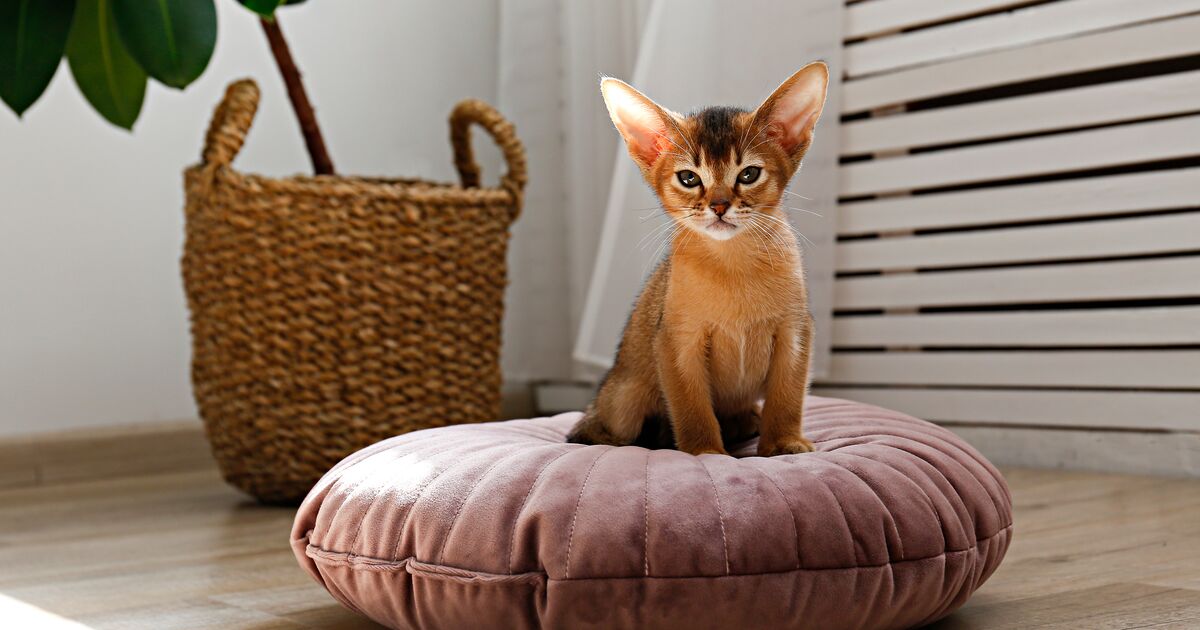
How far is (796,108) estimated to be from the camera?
4.11 feet

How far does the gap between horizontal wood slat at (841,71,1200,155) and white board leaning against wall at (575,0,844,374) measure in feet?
0.32

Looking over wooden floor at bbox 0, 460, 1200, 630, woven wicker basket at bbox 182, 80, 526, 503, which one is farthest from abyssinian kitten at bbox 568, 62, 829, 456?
woven wicker basket at bbox 182, 80, 526, 503

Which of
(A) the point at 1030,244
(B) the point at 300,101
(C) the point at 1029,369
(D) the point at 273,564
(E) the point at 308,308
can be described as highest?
(B) the point at 300,101

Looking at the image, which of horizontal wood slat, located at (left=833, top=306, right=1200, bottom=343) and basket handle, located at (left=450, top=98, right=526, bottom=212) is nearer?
horizontal wood slat, located at (left=833, top=306, right=1200, bottom=343)

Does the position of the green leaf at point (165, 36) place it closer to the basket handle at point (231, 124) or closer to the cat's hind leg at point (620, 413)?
the basket handle at point (231, 124)

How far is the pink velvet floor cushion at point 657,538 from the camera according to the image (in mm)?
968

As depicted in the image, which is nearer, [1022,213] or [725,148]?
[725,148]

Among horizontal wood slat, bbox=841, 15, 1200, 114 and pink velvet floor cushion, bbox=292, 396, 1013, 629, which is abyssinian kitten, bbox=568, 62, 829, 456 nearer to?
pink velvet floor cushion, bbox=292, 396, 1013, 629

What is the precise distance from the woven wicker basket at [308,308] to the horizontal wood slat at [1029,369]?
3.01ft

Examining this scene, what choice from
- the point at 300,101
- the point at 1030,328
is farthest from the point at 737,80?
the point at 300,101

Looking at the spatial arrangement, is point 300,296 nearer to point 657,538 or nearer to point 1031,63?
point 657,538

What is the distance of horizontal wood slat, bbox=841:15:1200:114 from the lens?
6.61 feet

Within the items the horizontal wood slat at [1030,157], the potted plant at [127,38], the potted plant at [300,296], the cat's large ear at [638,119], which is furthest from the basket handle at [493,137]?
the cat's large ear at [638,119]

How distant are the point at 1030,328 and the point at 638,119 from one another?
4.11ft
